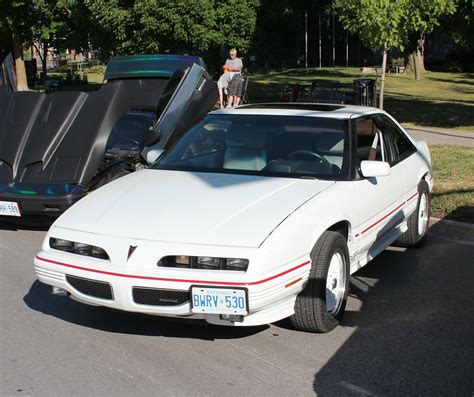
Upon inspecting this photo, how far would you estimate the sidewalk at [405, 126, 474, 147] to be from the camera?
41.0ft

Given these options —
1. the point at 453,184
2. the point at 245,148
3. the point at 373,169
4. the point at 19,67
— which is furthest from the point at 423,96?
the point at 373,169

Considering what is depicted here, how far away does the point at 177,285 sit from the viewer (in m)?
3.74

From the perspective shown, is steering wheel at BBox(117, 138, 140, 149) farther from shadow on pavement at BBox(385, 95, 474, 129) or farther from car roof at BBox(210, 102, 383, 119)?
shadow on pavement at BBox(385, 95, 474, 129)

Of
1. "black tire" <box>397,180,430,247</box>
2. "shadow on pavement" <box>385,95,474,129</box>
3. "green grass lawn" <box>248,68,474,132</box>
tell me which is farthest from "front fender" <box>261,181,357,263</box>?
"shadow on pavement" <box>385,95,474,129</box>

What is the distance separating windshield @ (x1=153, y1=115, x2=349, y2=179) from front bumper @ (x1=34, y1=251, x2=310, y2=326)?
1176 millimetres

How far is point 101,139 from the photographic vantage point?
730cm

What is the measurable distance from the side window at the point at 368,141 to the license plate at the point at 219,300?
71.5 inches

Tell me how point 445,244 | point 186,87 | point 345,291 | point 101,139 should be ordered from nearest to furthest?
point 345,291 → point 445,244 → point 101,139 → point 186,87

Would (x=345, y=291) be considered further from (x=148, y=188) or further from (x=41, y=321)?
(x=41, y=321)

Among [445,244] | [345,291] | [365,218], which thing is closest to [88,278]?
[345,291]

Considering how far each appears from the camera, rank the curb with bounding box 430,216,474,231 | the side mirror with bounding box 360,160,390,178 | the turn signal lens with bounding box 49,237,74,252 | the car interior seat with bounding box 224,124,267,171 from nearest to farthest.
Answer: the turn signal lens with bounding box 49,237,74,252 → the side mirror with bounding box 360,160,390,178 → the car interior seat with bounding box 224,124,267,171 → the curb with bounding box 430,216,474,231

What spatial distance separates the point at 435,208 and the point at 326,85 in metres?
10.0

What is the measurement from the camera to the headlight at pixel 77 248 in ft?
13.2

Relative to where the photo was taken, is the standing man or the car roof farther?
the standing man
